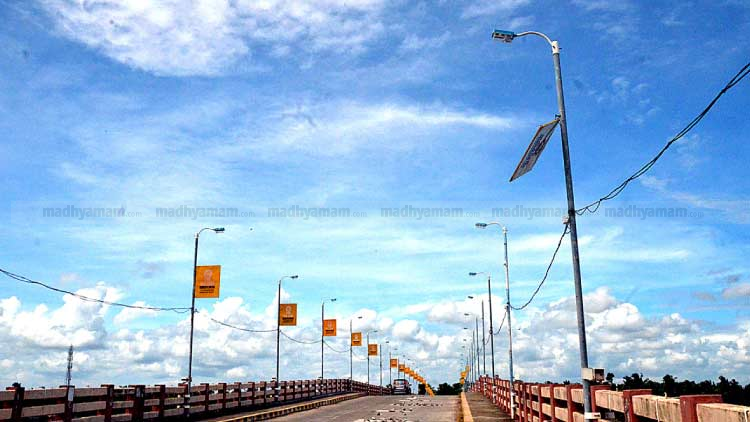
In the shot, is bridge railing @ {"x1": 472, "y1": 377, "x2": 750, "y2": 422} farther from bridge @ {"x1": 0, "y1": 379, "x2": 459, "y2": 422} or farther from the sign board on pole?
bridge @ {"x1": 0, "y1": 379, "x2": 459, "y2": 422}

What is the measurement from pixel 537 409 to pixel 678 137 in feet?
33.1

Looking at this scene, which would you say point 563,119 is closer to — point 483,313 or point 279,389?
point 279,389

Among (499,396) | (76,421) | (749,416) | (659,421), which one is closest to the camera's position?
(749,416)

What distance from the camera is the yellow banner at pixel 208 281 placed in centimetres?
3216

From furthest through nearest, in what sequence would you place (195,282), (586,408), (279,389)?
(279,389) → (195,282) → (586,408)

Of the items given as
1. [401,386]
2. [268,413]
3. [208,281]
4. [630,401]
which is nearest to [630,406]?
[630,401]

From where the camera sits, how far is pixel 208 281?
106 feet

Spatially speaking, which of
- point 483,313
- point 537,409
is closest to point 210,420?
point 537,409

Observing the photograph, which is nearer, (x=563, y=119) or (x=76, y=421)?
(x=563, y=119)

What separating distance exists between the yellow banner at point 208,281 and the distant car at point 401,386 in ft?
256

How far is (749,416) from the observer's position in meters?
5.59

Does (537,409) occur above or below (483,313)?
below

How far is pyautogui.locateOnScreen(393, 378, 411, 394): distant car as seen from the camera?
107 metres

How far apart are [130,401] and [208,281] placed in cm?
823
